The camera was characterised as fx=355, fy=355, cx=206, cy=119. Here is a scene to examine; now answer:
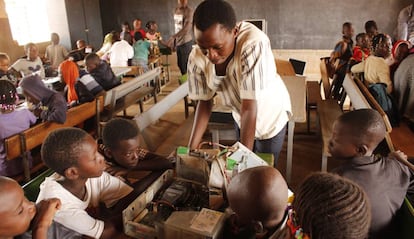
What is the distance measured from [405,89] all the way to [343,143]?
2072mm

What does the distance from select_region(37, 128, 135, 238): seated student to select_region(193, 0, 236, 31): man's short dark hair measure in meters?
0.67

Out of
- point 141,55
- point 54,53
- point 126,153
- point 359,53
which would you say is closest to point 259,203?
point 126,153

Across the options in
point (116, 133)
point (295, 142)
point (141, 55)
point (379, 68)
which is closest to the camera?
point (116, 133)

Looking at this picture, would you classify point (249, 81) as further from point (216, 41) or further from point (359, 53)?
point (359, 53)

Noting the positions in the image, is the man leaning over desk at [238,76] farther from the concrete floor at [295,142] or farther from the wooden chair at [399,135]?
the wooden chair at [399,135]

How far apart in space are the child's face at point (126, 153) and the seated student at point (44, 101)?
52.2 inches

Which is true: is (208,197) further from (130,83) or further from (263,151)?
(130,83)

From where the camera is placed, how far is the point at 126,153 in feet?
6.04

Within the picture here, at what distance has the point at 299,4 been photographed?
26.6 ft

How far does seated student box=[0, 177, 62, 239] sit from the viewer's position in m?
1.10

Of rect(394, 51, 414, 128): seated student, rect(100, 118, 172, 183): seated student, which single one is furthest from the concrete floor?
rect(100, 118, 172, 183): seated student

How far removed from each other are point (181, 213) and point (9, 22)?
733 cm

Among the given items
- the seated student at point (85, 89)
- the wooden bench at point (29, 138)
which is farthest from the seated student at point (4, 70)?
the wooden bench at point (29, 138)

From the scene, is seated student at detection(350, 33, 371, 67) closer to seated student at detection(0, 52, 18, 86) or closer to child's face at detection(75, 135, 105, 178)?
child's face at detection(75, 135, 105, 178)
